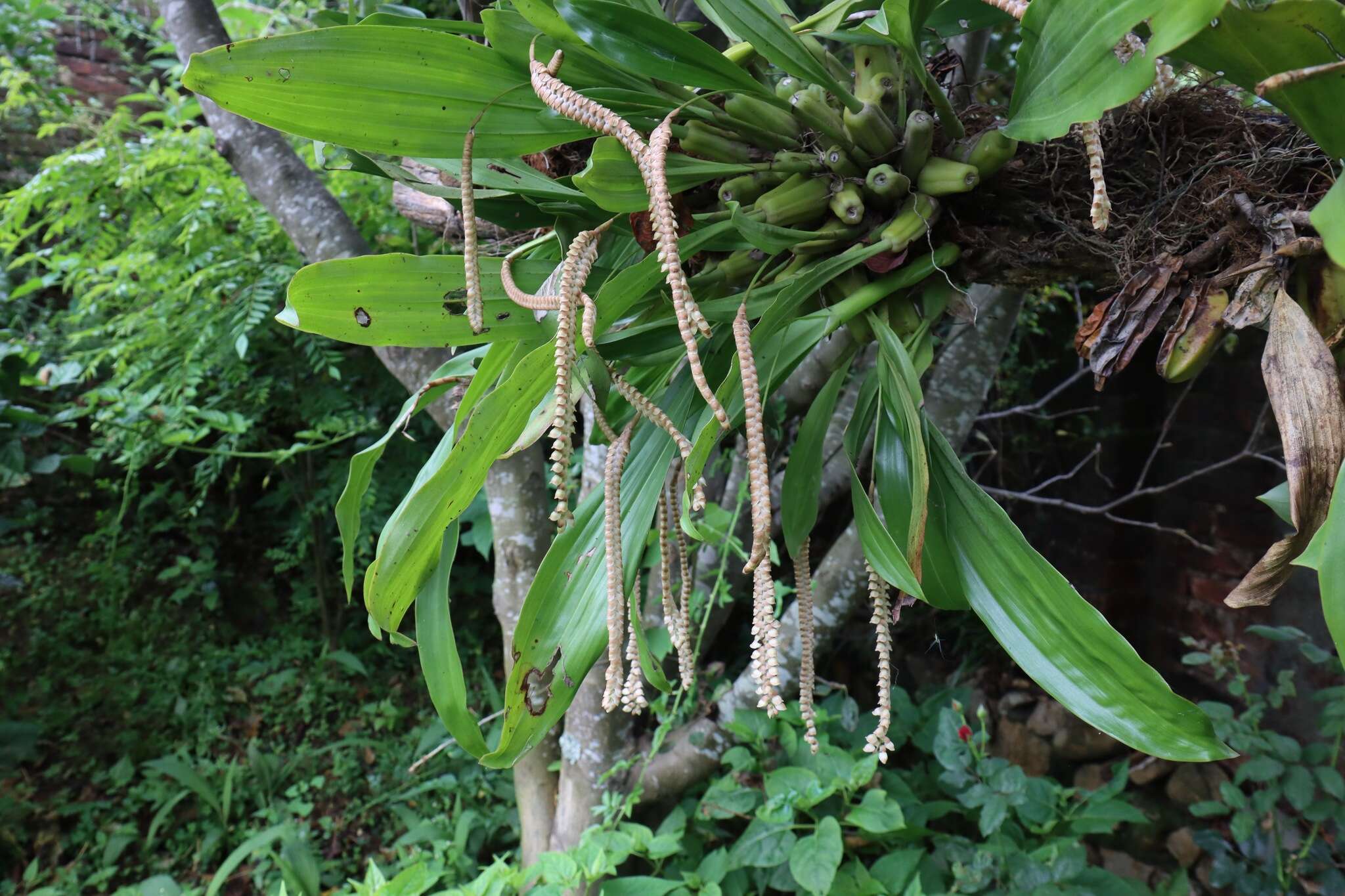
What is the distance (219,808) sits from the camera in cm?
139

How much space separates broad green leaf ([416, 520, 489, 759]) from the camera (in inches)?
20.6

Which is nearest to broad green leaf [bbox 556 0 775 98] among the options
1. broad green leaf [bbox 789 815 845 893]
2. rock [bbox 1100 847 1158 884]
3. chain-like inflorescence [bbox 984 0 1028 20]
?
chain-like inflorescence [bbox 984 0 1028 20]

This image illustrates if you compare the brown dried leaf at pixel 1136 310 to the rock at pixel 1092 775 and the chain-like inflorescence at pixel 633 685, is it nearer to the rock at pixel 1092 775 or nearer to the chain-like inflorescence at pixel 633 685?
the chain-like inflorescence at pixel 633 685

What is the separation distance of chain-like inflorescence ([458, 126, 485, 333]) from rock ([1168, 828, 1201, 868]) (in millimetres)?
1491

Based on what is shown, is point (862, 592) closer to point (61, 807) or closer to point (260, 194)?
point (260, 194)

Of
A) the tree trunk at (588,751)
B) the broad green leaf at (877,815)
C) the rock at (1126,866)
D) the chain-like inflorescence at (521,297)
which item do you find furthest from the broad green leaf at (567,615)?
the rock at (1126,866)

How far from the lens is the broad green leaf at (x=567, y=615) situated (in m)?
0.47

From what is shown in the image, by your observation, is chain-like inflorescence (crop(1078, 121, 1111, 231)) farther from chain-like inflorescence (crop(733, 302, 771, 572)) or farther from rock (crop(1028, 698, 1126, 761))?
rock (crop(1028, 698, 1126, 761))

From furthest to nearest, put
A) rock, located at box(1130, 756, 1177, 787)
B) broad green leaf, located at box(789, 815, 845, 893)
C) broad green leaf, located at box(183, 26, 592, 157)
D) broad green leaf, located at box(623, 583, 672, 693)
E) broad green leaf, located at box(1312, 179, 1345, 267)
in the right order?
1. rock, located at box(1130, 756, 1177, 787)
2. broad green leaf, located at box(789, 815, 845, 893)
3. broad green leaf, located at box(623, 583, 672, 693)
4. broad green leaf, located at box(183, 26, 592, 157)
5. broad green leaf, located at box(1312, 179, 1345, 267)

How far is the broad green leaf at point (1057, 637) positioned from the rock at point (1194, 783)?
1.28 meters

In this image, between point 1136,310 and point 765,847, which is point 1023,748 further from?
point 1136,310

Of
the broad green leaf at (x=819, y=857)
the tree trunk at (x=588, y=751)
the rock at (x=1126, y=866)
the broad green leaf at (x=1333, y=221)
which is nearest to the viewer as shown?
the broad green leaf at (x=1333, y=221)

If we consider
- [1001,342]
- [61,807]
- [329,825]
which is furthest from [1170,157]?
[61,807]

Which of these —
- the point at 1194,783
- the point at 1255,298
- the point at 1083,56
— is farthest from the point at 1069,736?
the point at 1083,56
